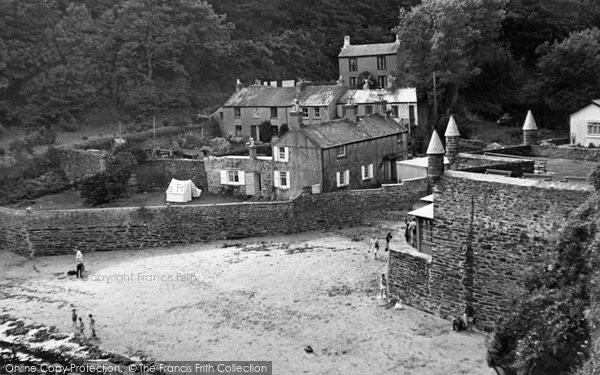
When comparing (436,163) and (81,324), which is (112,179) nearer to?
(81,324)

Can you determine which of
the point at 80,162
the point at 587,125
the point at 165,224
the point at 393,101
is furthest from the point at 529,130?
the point at 80,162

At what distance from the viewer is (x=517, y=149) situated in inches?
997

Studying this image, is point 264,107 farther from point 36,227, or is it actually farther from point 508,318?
point 508,318

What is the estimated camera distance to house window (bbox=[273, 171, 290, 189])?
36.0 m

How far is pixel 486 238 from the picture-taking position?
768 inches

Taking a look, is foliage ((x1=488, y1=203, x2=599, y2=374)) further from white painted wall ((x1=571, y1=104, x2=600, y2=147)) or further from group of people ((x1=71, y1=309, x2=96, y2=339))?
white painted wall ((x1=571, y1=104, x2=600, y2=147))

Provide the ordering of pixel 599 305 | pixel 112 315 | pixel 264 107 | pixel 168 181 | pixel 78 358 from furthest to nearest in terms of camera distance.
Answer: pixel 264 107
pixel 168 181
pixel 112 315
pixel 78 358
pixel 599 305

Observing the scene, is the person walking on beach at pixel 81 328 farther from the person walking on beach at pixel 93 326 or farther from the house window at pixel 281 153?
the house window at pixel 281 153

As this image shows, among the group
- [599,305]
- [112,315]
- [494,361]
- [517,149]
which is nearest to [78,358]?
[112,315]

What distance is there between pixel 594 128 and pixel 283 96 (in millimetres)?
20038

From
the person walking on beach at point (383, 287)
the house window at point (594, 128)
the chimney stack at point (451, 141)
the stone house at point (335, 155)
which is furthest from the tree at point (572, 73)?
the person walking on beach at point (383, 287)

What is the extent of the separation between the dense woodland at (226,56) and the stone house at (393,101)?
12.1 ft

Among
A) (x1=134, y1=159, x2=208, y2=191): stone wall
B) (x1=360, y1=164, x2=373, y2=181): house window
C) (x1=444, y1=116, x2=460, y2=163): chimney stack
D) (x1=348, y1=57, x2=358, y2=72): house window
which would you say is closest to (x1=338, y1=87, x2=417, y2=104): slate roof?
(x1=348, y1=57, x2=358, y2=72): house window

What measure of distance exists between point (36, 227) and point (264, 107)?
792 inches
